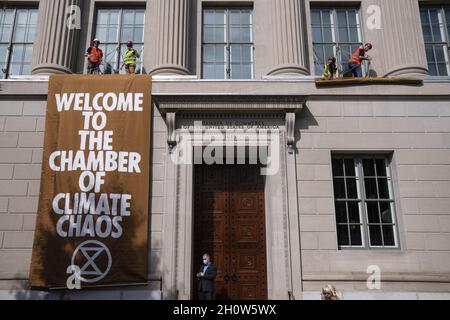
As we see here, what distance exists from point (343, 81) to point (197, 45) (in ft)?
18.8

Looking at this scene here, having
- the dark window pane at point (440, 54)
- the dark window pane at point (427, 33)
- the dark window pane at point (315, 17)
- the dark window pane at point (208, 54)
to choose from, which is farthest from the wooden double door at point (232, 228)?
the dark window pane at point (427, 33)

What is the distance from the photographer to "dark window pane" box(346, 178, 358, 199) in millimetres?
14719

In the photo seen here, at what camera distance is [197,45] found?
55.0ft

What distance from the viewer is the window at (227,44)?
16781mm

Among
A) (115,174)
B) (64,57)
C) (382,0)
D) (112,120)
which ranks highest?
(382,0)

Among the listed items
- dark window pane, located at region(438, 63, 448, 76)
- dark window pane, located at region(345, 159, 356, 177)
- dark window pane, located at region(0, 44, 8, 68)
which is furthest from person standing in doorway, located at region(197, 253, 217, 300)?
dark window pane, located at region(438, 63, 448, 76)

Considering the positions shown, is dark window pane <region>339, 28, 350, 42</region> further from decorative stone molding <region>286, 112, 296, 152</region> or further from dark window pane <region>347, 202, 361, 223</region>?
dark window pane <region>347, 202, 361, 223</region>

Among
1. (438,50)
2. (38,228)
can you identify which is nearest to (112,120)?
(38,228)

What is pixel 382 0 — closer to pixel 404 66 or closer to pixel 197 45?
pixel 404 66

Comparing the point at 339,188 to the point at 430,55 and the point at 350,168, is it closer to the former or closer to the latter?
the point at 350,168

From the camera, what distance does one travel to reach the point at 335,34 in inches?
674

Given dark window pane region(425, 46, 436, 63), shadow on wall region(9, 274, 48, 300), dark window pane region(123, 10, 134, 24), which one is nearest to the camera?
shadow on wall region(9, 274, 48, 300)

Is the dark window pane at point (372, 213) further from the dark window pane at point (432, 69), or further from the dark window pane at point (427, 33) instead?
the dark window pane at point (427, 33)

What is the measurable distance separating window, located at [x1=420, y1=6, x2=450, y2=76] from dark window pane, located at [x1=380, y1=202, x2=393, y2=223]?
5991 mm
